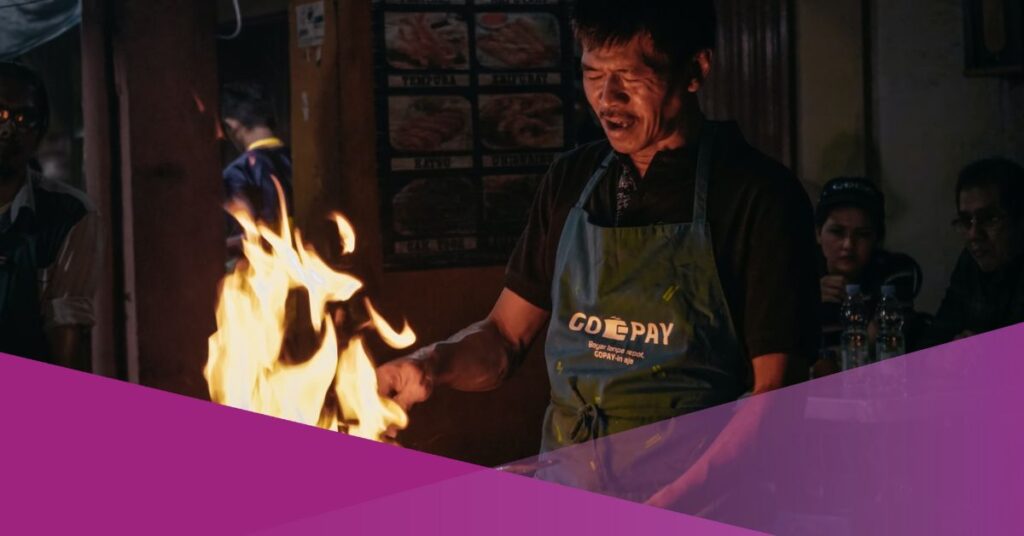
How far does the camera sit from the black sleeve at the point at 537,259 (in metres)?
2.71

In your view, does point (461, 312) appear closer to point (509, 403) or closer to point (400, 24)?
point (509, 403)

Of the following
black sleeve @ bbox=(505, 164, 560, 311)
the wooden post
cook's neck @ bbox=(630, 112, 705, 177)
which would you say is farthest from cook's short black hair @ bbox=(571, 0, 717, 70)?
the wooden post

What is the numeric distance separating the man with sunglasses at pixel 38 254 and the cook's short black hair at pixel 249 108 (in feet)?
3.92

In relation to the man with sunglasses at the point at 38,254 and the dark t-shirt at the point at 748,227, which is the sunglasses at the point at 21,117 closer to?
the man with sunglasses at the point at 38,254

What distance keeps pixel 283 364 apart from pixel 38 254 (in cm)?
147

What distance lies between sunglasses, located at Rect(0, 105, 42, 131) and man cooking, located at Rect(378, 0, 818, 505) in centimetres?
224

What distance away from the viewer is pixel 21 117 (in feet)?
13.8

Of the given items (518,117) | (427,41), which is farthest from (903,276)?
(427,41)

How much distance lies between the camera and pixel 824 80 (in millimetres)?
3801

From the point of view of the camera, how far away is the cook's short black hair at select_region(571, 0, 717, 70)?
2.60m

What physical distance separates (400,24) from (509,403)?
4.25 ft

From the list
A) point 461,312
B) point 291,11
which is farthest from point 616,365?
point 291,11

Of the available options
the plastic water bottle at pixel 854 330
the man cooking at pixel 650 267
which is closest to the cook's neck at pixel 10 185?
the man cooking at pixel 650 267
